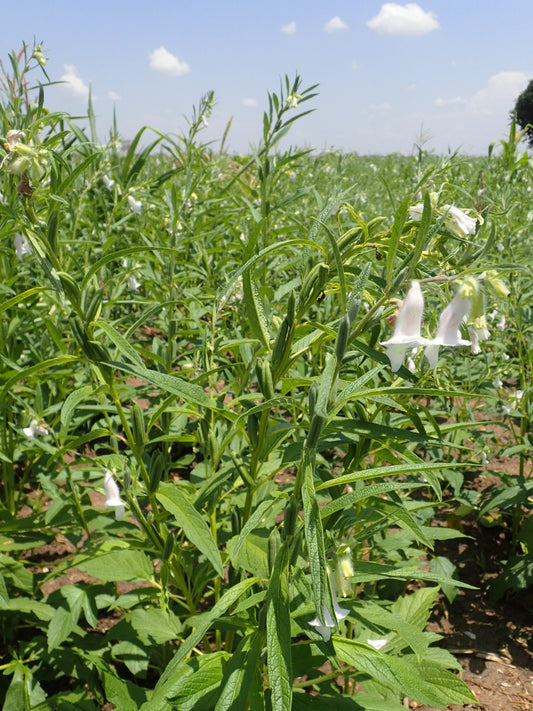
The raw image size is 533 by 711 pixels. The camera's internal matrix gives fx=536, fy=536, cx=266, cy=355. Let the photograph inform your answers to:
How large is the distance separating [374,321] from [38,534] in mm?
1791

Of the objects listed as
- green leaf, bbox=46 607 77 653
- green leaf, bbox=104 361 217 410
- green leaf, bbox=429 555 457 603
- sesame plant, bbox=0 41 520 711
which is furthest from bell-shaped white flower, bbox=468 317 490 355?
green leaf, bbox=429 555 457 603

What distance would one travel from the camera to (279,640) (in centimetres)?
97

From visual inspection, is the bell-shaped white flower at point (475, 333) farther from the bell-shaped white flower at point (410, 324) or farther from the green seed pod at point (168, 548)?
the green seed pod at point (168, 548)

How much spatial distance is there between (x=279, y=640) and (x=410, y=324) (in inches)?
24.2

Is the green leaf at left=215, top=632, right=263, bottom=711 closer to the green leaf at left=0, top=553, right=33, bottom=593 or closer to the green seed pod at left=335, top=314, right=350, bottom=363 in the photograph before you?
the green seed pod at left=335, top=314, right=350, bottom=363

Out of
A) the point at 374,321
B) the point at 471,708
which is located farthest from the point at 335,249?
the point at 471,708

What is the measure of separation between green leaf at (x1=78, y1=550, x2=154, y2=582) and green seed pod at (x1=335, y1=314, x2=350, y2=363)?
3.21 feet

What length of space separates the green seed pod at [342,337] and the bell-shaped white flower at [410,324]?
7 cm

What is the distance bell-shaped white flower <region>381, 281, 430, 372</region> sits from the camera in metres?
0.94

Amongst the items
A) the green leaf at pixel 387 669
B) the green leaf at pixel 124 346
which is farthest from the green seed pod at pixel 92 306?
the green leaf at pixel 387 669

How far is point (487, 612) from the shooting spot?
265 cm

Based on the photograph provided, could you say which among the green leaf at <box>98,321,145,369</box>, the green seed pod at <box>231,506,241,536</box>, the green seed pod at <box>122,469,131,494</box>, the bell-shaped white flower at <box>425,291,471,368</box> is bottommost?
the green seed pod at <box>231,506,241,536</box>

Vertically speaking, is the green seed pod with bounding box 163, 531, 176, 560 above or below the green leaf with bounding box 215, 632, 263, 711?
above

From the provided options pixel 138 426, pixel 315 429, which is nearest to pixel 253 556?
pixel 138 426
